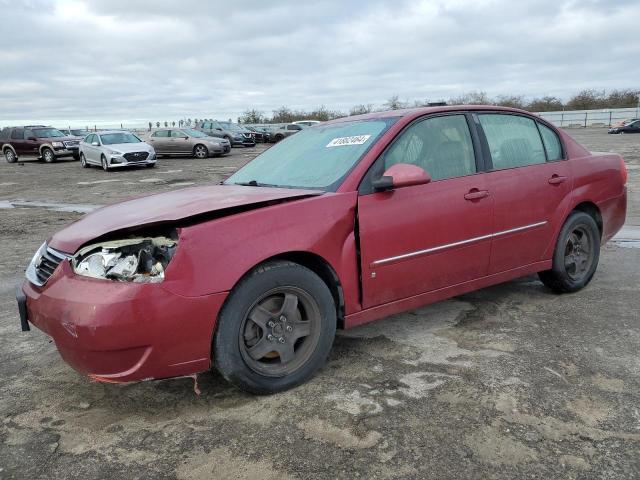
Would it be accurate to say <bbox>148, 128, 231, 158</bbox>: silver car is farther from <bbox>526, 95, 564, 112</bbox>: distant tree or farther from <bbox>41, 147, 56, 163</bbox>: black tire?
<bbox>526, 95, 564, 112</bbox>: distant tree

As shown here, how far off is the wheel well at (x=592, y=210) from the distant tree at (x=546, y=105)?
62.2 metres

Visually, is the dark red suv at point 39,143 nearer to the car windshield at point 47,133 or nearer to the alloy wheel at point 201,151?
the car windshield at point 47,133

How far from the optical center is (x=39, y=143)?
25.3 m

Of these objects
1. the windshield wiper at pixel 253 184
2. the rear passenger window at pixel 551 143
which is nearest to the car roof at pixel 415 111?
the rear passenger window at pixel 551 143

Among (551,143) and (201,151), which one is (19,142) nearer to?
(201,151)

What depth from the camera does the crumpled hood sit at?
278cm

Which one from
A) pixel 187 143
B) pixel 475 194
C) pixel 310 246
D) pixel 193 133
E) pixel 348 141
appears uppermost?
pixel 193 133

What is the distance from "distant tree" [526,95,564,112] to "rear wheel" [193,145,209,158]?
158 ft

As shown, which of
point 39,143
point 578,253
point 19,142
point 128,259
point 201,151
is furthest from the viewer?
point 19,142

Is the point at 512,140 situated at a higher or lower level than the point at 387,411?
higher

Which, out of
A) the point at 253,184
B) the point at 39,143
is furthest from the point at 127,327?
the point at 39,143

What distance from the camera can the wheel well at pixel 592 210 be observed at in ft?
15.0

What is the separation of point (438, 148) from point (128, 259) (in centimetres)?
219

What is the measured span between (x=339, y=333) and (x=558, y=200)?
6.70ft
